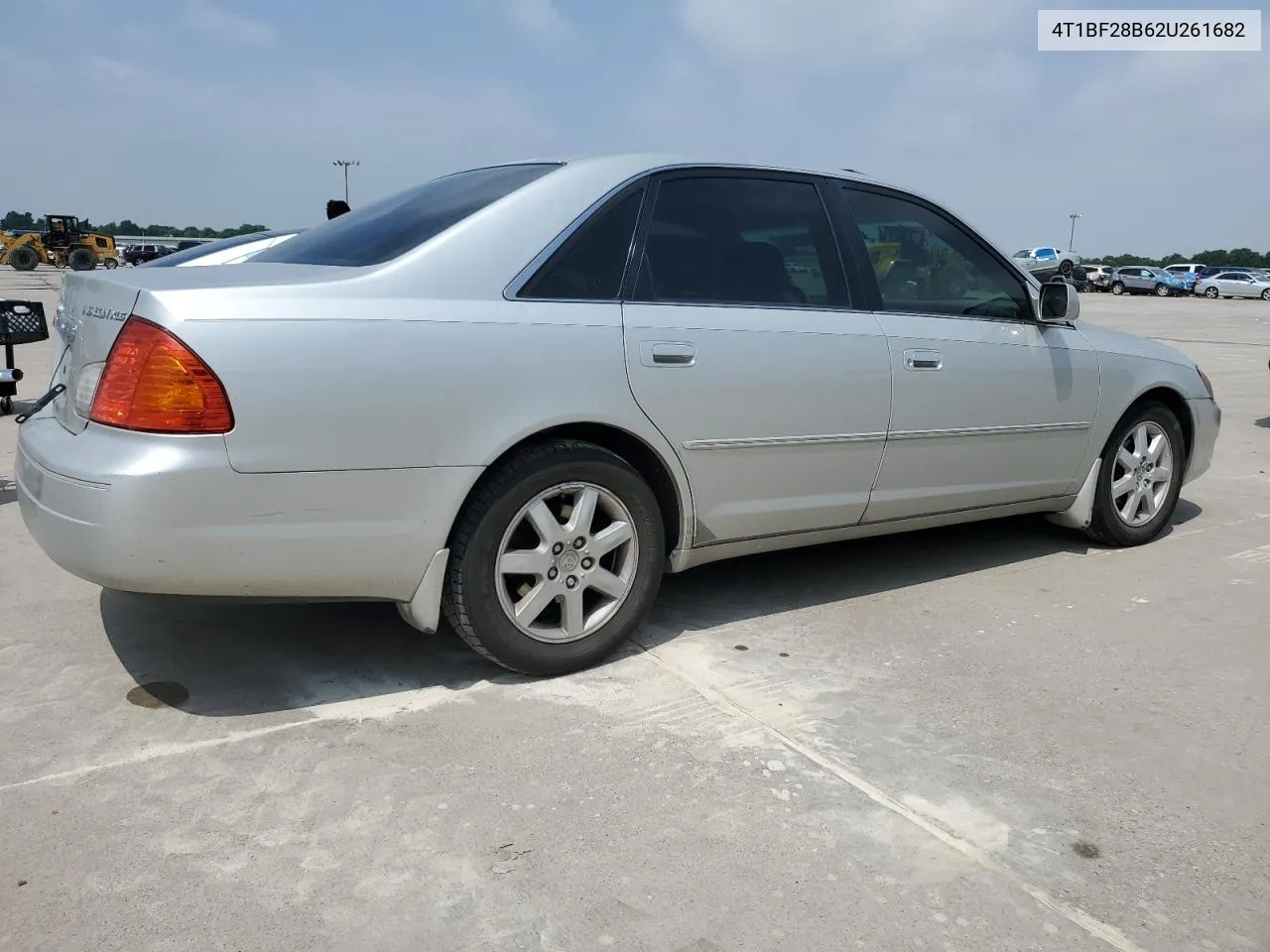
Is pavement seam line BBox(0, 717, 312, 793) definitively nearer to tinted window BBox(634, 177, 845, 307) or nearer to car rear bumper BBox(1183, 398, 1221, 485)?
tinted window BBox(634, 177, 845, 307)

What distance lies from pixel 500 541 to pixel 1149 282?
172 feet

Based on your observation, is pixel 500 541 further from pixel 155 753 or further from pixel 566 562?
pixel 155 753

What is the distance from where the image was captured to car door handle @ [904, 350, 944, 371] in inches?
149

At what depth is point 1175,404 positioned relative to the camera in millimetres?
4934

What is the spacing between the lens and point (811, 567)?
4.44m

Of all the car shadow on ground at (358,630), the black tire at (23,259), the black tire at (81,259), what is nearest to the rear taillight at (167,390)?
the car shadow on ground at (358,630)

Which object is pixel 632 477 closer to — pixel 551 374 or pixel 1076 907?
pixel 551 374

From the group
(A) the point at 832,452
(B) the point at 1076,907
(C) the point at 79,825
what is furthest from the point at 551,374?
(B) the point at 1076,907

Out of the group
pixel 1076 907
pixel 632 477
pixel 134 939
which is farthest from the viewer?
pixel 632 477

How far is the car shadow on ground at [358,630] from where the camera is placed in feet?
10.1

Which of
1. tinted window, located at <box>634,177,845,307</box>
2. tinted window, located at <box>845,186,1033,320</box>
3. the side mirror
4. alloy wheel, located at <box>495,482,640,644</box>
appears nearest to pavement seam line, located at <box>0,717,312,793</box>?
alloy wheel, located at <box>495,482,640,644</box>

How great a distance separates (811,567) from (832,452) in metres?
0.95

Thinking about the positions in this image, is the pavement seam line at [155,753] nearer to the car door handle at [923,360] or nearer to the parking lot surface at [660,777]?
the parking lot surface at [660,777]

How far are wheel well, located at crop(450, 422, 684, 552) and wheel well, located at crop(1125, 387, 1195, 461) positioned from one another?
99.0 inches
